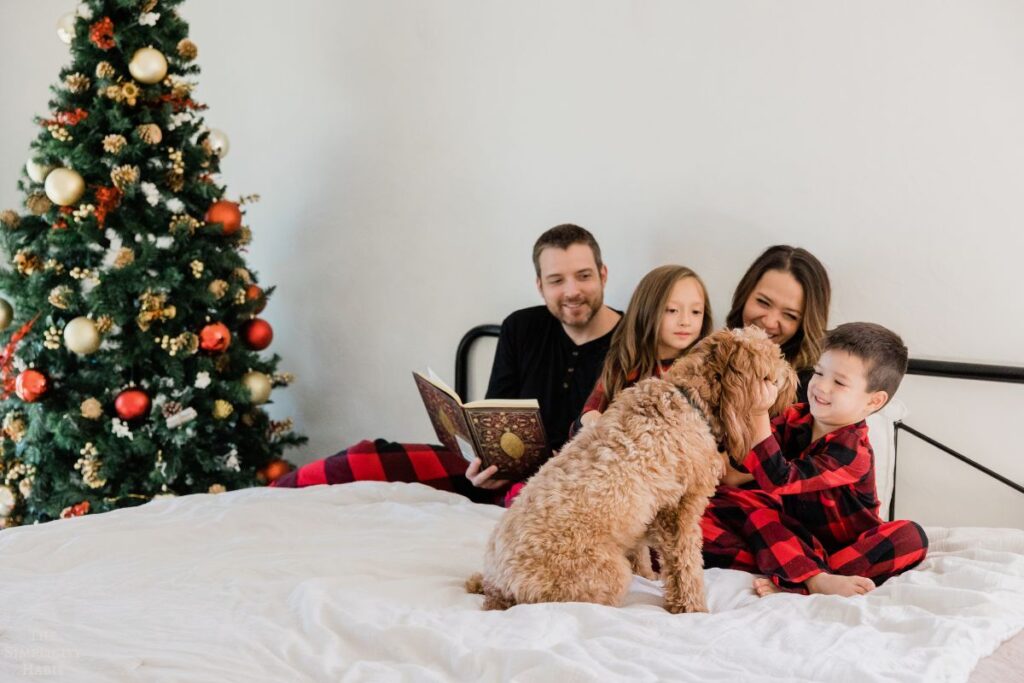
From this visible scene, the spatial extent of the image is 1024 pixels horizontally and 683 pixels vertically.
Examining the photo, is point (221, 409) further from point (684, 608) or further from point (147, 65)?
point (684, 608)

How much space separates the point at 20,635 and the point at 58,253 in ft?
6.44

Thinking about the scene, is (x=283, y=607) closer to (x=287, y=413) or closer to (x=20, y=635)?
(x=20, y=635)

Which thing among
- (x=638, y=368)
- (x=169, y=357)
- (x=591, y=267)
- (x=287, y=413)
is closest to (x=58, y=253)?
(x=169, y=357)

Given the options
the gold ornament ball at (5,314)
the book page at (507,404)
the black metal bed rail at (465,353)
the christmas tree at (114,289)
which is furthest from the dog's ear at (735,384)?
the gold ornament ball at (5,314)

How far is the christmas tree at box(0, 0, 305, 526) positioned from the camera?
3.08 metres

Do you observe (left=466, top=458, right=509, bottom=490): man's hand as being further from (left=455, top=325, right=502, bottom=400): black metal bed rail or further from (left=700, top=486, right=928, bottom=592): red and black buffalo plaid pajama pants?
(left=455, top=325, right=502, bottom=400): black metal bed rail

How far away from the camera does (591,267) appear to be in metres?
2.77

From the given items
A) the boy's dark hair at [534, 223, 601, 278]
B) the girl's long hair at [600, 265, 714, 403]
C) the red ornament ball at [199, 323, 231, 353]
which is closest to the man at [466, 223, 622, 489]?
the boy's dark hair at [534, 223, 601, 278]

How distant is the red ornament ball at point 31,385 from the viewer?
122 inches

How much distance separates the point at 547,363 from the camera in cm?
294

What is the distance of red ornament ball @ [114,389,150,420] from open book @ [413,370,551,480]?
1.20m

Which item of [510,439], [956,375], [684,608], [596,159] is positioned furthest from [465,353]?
[684,608]

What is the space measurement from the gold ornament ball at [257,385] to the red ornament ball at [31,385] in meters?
0.68

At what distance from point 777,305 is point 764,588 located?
836 mm
